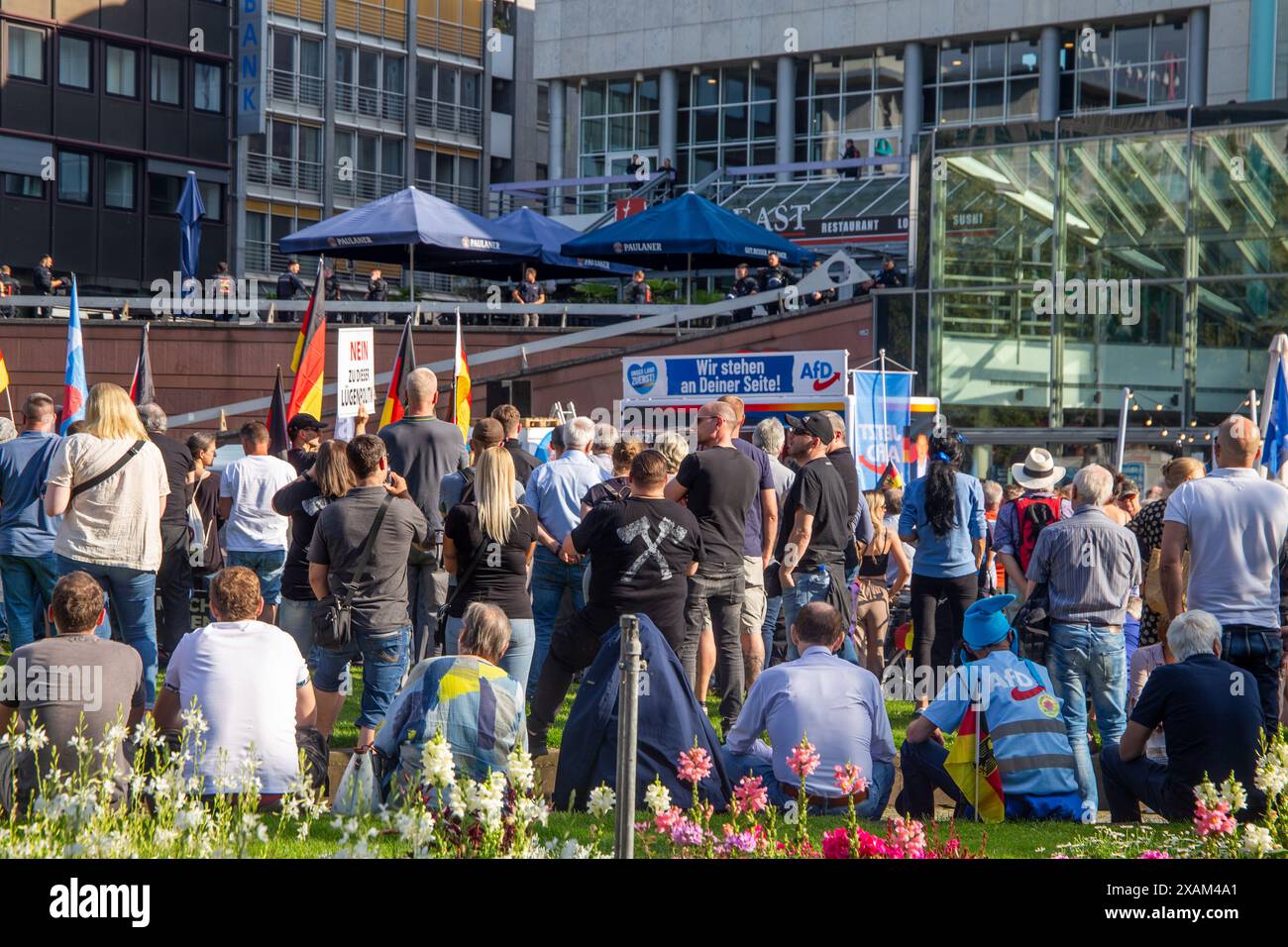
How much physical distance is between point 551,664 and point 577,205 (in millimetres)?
42354

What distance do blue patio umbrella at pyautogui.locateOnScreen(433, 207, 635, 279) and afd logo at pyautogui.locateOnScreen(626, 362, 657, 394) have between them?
11674 mm

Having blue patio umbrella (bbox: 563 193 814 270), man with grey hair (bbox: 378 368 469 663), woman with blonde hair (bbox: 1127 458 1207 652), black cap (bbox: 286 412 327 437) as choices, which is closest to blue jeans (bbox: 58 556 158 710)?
man with grey hair (bbox: 378 368 469 663)

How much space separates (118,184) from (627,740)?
1856 inches

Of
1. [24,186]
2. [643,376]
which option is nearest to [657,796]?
[643,376]

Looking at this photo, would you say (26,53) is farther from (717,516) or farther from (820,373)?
(717,516)

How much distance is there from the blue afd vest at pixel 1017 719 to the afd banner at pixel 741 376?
30.5ft

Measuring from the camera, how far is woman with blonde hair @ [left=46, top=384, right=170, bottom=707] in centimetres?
870

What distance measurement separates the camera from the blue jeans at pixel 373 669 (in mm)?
8133

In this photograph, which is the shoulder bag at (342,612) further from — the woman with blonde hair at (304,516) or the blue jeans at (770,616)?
the blue jeans at (770,616)

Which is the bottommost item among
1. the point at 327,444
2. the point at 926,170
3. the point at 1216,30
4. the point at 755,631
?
the point at 755,631

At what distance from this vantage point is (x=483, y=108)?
2322 inches

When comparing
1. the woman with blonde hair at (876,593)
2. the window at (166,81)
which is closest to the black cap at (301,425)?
the woman with blonde hair at (876,593)
